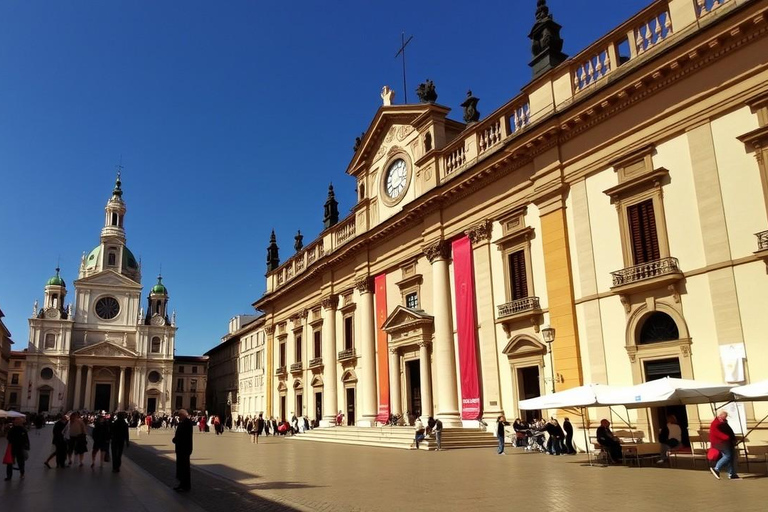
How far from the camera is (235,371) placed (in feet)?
272

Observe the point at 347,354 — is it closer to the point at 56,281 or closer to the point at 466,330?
the point at 466,330

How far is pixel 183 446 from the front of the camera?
40.2 feet

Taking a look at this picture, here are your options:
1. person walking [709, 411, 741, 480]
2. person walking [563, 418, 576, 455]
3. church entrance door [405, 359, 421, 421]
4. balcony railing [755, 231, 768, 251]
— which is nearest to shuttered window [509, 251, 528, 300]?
person walking [563, 418, 576, 455]

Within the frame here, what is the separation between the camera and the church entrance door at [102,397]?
93.3m

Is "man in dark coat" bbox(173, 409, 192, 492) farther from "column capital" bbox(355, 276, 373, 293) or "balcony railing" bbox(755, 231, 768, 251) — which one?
"column capital" bbox(355, 276, 373, 293)

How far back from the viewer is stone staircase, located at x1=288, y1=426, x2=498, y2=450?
23234 millimetres

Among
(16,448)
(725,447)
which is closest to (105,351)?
(16,448)

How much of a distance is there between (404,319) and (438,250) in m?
3.95

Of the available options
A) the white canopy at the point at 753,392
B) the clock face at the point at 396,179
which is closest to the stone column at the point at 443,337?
the clock face at the point at 396,179

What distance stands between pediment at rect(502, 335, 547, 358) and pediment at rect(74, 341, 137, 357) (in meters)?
83.7

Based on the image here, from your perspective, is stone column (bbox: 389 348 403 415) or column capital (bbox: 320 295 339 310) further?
column capital (bbox: 320 295 339 310)

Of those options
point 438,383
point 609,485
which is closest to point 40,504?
point 609,485

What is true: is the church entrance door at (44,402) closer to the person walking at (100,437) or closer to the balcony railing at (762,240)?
the person walking at (100,437)

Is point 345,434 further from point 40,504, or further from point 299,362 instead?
point 40,504
